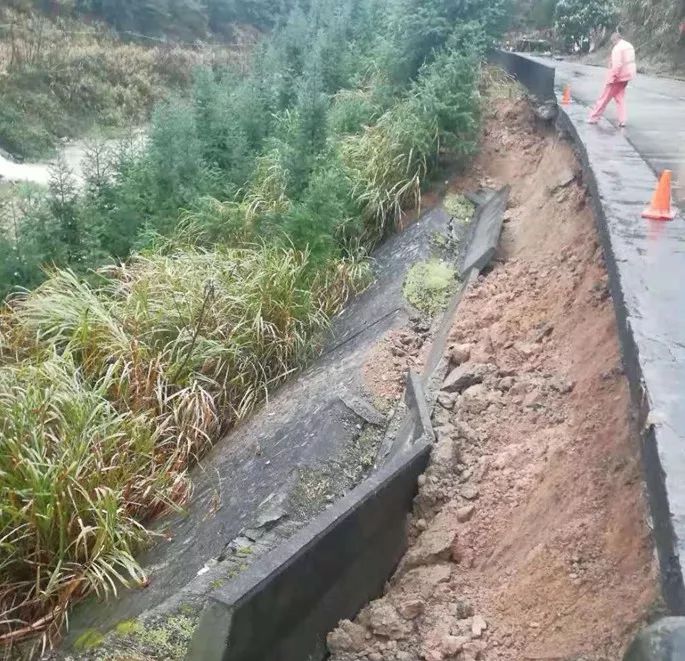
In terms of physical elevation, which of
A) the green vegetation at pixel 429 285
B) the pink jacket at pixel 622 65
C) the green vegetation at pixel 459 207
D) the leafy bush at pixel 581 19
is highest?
the leafy bush at pixel 581 19

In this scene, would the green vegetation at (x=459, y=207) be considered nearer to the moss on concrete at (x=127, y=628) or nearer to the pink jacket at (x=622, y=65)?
the pink jacket at (x=622, y=65)

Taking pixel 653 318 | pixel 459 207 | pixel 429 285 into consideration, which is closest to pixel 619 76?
pixel 459 207

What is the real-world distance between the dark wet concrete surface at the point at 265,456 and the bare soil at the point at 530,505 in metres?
0.82

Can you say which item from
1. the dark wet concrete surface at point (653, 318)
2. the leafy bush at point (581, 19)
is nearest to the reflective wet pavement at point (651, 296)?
the dark wet concrete surface at point (653, 318)

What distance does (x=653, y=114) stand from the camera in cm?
873

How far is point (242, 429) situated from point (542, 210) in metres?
3.31

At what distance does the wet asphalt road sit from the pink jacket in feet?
1.40

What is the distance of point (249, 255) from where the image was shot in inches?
280

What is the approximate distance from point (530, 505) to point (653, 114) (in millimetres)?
6949

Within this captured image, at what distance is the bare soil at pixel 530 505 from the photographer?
2598 mm

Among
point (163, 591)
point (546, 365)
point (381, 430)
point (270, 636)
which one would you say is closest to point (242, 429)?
point (381, 430)

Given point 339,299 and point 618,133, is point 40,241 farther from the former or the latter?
point 618,133

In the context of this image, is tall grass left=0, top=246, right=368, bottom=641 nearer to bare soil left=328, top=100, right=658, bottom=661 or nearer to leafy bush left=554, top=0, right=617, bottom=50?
bare soil left=328, top=100, right=658, bottom=661

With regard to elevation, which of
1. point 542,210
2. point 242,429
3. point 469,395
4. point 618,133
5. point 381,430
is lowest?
point 242,429
